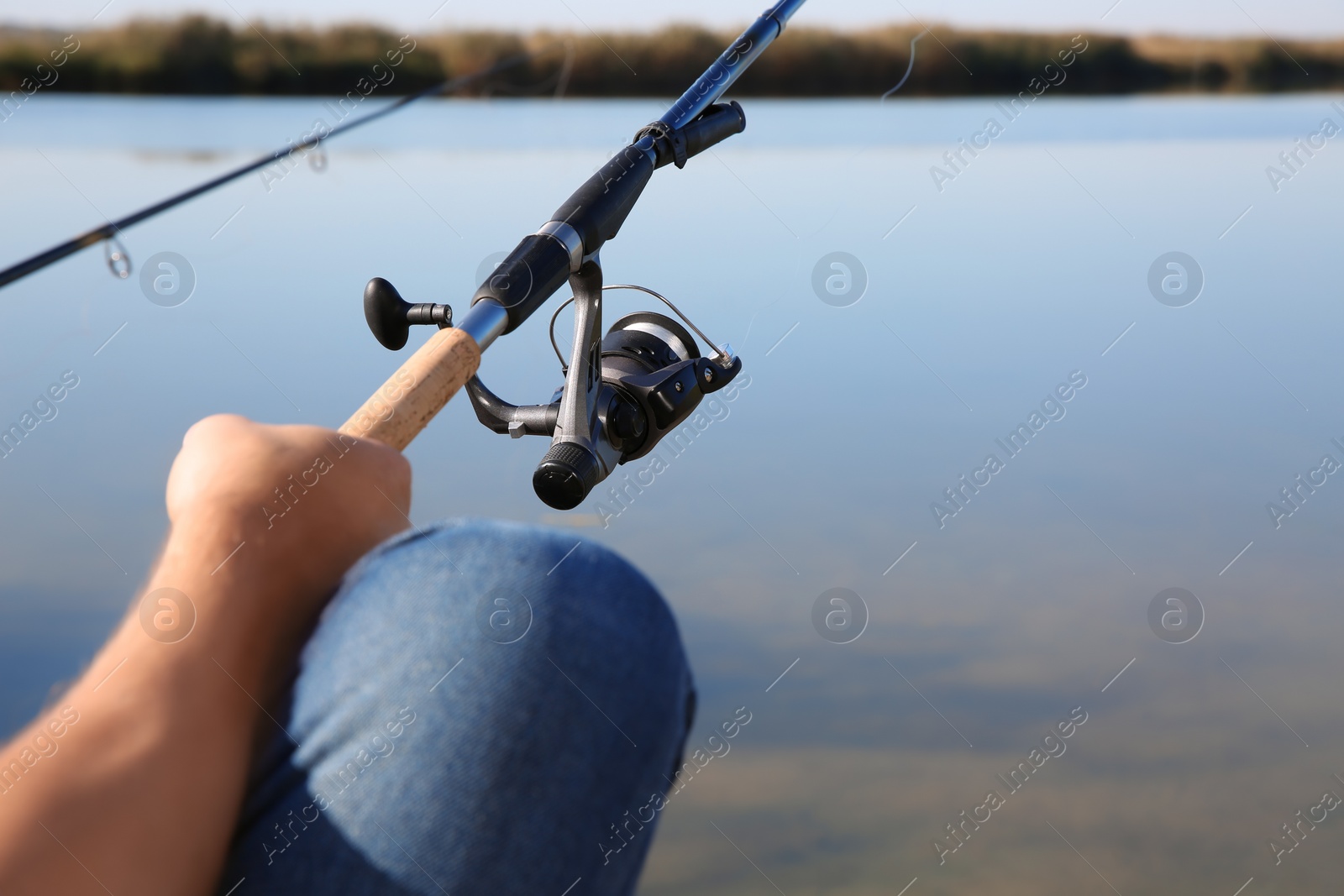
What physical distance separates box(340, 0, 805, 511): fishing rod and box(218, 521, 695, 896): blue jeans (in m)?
0.37

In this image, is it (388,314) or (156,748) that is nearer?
(156,748)

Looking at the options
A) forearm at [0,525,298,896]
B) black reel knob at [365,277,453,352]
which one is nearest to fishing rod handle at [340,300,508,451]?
black reel knob at [365,277,453,352]

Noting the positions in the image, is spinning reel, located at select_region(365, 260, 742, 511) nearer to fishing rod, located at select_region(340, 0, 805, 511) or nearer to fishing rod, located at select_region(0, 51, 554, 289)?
fishing rod, located at select_region(340, 0, 805, 511)

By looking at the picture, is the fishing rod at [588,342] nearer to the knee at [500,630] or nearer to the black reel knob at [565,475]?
the black reel knob at [565,475]

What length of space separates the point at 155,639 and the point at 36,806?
8 centimetres

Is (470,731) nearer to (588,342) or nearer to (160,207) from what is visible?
(588,342)

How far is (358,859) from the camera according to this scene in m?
0.46

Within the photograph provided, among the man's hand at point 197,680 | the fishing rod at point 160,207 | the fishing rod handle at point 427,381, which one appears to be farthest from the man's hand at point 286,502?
the fishing rod at point 160,207

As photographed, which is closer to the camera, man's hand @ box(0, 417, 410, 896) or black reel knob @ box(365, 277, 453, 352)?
man's hand @ box(0, 417, 410, 896)

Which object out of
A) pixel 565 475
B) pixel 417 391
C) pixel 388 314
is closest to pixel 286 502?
pixel 417 391

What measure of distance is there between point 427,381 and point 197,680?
1.59 ft

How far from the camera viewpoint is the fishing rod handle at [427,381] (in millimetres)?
845

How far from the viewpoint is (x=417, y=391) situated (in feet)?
3.00

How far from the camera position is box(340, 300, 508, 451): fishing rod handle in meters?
0.84
